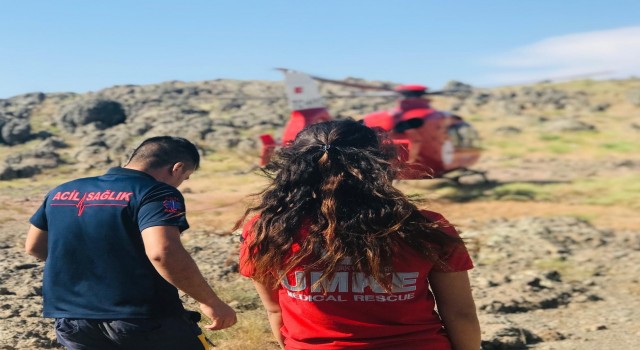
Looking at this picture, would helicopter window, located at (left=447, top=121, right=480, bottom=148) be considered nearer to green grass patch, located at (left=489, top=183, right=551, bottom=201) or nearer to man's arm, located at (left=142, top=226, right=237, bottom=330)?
green grass patch, located at (left=489, top=183, right=551, bottom=201)

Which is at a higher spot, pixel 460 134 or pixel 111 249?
pixel 111 249

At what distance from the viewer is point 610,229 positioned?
456 inches

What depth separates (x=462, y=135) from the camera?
16344mm

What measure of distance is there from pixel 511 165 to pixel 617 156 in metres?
3.96

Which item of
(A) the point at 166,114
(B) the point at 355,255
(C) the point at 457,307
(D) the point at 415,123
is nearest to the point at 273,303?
(B) the point at 355,255

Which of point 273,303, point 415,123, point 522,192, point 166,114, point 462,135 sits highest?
point 273,303

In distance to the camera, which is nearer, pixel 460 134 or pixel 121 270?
pixel 121 270

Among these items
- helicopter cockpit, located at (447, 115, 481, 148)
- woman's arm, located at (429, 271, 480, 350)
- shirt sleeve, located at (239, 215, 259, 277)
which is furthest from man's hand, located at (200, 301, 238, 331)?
helicopter cockpit, located at (447, 115, 481, 148)

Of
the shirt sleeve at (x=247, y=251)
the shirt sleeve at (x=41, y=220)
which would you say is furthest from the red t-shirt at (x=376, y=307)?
the shirt sleeve at (x=41, y=220)

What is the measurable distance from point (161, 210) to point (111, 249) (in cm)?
30

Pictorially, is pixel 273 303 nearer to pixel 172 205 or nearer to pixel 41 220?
pixel 172 205

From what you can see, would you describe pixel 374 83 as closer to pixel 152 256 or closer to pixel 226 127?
pixel 226 127

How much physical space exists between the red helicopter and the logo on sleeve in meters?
12.2

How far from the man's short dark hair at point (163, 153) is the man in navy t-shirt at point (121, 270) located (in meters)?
0.21
